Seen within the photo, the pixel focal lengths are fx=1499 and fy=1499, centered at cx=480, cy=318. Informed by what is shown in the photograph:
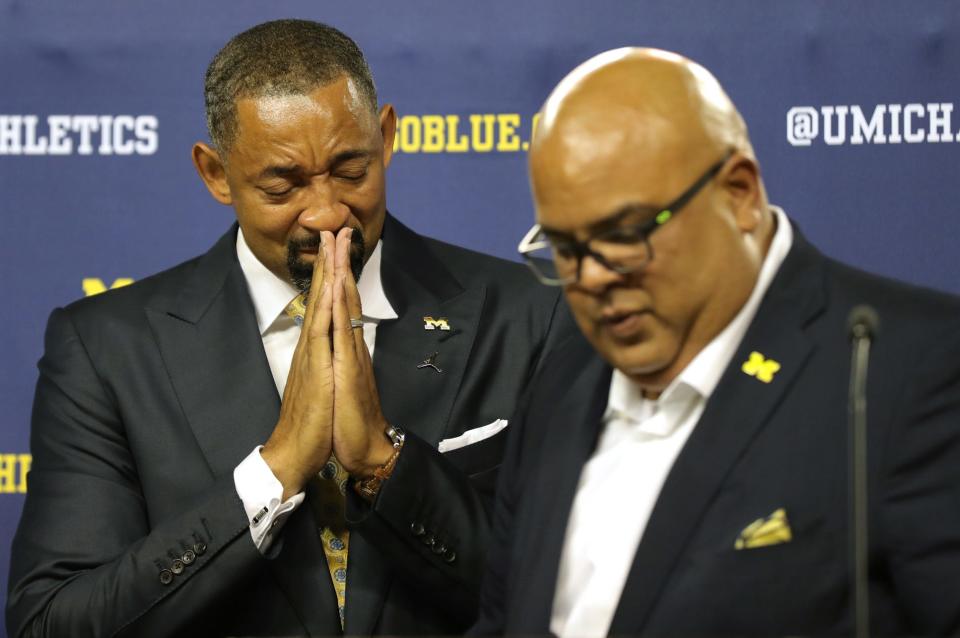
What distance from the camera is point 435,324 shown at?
2855 millimetres

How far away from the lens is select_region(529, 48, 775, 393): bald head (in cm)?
185

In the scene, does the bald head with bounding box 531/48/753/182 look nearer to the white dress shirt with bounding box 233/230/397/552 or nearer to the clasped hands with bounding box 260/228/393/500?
the clasped hands with bounding box 260/228/393/500

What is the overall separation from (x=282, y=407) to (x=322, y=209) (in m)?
0.36

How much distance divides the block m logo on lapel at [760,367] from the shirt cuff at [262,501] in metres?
0.94

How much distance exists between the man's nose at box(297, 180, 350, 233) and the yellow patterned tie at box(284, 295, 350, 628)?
1.37 ft

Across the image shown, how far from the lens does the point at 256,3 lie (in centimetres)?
347

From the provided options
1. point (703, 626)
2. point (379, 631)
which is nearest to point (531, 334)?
point (379, 631)

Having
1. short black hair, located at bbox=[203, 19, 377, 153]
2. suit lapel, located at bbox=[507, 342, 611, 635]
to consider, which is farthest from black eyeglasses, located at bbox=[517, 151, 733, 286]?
short black hair, located at bbox=[203, 19, 377, 153]

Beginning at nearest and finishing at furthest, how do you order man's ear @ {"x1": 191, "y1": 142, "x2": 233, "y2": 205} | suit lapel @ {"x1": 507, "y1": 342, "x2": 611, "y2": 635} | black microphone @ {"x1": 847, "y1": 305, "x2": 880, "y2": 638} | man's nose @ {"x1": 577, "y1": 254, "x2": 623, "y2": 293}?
black microphone @ {"x1": 847, "y1": 305, "x2": 880, "y2": 638} → man's nose @ {"x1": 577, "y1": 254, "x2": 623, "y2": 293} → suit lapel @ {"x1": 507, "y1": 342, "x2": 611, "y2": 635} → man's ear @ {"x1": 191, "y1": 142, "x2": 233, "y2": 205}

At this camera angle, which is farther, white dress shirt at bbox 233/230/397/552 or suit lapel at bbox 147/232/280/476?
white dress shirt at bbox 233/230/397/552

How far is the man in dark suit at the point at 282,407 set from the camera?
258 cm

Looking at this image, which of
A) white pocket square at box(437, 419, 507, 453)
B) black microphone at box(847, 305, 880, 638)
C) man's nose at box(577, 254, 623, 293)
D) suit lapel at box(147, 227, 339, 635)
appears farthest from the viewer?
white pocket square at box(437, 419, 507, 453)

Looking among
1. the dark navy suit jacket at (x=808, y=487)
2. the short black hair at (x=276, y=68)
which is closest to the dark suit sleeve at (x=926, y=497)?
the dark navy suit jacket at (x=808, y=487)

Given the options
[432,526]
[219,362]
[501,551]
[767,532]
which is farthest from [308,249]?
[767,532]
